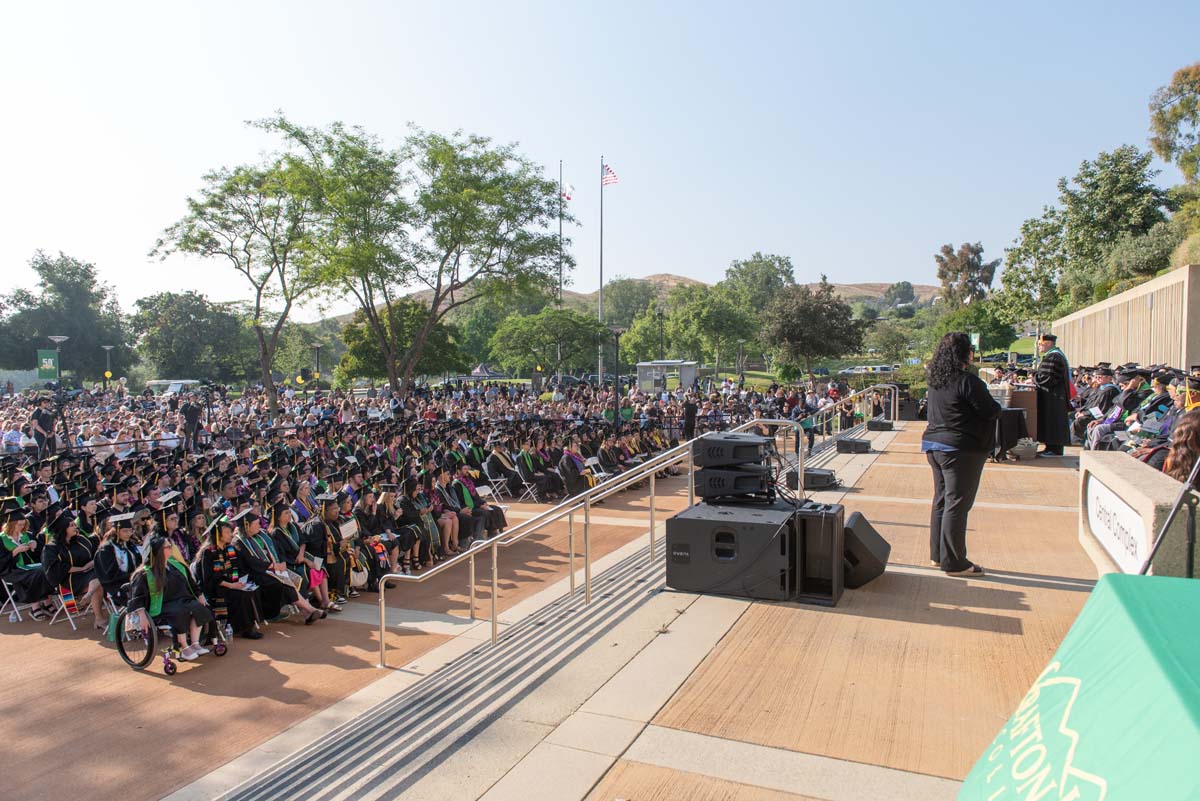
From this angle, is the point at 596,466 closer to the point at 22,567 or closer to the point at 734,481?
the point at 22,567

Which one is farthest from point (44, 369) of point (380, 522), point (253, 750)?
point (253, 750)

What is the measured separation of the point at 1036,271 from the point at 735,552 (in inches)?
1856

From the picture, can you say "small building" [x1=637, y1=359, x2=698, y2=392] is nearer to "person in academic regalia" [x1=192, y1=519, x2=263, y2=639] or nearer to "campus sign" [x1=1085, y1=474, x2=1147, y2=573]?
"person in academic regalia" [x1=192, y1=519, x2=263, y2=639]

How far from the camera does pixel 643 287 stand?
15088 cm

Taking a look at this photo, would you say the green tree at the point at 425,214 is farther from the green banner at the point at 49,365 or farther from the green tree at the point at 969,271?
the green tree at the point at 969,271

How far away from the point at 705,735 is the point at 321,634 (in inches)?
261

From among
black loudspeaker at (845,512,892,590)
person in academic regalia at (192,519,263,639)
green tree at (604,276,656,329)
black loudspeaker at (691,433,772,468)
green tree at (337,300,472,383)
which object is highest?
green tree at (604,276,656,329)

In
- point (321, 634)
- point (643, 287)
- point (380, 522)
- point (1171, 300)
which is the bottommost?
point (321, 634)

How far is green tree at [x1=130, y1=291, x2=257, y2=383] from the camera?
71.9m

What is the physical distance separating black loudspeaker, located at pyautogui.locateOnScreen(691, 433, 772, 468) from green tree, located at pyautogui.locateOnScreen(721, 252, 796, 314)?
379 ft

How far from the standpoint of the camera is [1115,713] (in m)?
1.82

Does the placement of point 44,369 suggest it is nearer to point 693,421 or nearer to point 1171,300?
point 693,421

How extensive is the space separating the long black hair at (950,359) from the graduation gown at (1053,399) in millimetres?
5846

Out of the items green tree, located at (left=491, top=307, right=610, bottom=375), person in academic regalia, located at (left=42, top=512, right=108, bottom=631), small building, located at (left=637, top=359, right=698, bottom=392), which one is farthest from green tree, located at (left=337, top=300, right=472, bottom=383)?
person in academic regalia, located at (left=42, top=512, right=108, bottom=631)
